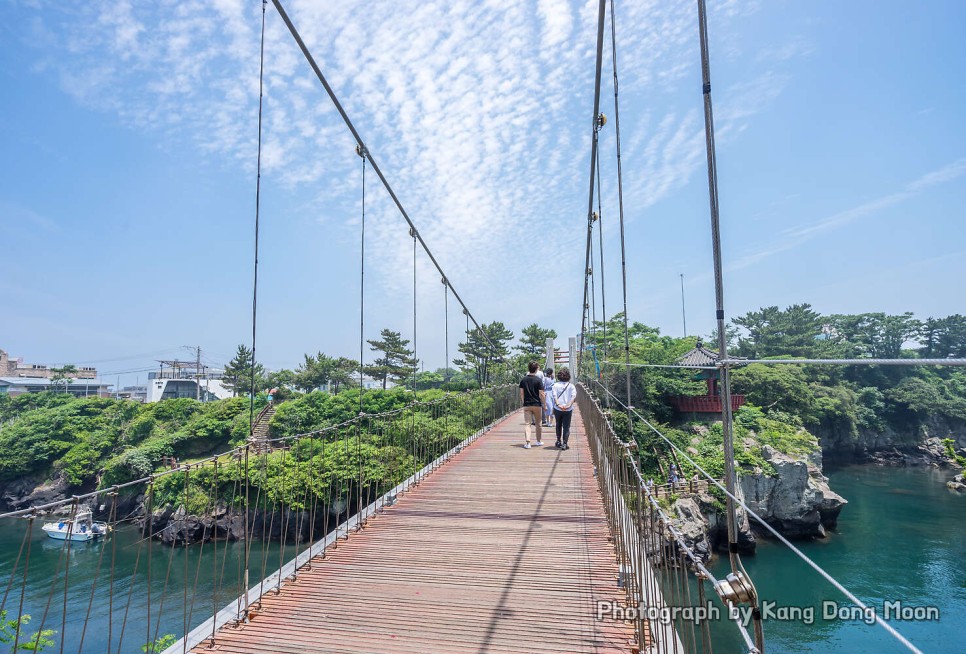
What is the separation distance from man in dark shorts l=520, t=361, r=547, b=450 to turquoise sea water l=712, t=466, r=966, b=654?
820 cm

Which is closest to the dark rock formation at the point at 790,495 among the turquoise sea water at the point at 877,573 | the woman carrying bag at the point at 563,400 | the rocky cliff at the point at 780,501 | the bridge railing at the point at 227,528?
the rocky cliff at the point at 780,501

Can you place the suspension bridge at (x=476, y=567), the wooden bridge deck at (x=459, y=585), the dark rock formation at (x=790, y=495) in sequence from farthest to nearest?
the dark rock formation at (x=790, y=495), the wooden bridge deck at (x=459, y=585), the suspension bridge at (x=476, y=567)

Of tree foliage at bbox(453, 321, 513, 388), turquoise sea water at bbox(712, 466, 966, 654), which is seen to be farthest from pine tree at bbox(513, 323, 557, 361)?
turquoise sea water at bbox(712, 466, 966, 654)

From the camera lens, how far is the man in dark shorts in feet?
19.5

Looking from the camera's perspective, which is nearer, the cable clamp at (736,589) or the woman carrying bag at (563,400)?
the cable clamp at (736,589)

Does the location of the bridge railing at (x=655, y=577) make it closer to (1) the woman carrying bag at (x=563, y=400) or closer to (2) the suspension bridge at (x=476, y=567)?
(2) the suspension bridge at (x=476, y=567)

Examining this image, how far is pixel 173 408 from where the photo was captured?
28.3 m

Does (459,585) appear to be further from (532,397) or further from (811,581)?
(811,581)

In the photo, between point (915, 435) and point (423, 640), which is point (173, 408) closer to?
point (423, 640)

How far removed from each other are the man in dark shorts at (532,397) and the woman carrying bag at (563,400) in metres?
0.31

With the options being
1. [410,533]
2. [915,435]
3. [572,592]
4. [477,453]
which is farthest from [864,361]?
[915,435]

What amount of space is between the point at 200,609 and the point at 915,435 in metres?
30.3

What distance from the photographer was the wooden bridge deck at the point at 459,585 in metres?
2.04

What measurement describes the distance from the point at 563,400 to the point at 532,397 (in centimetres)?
57
